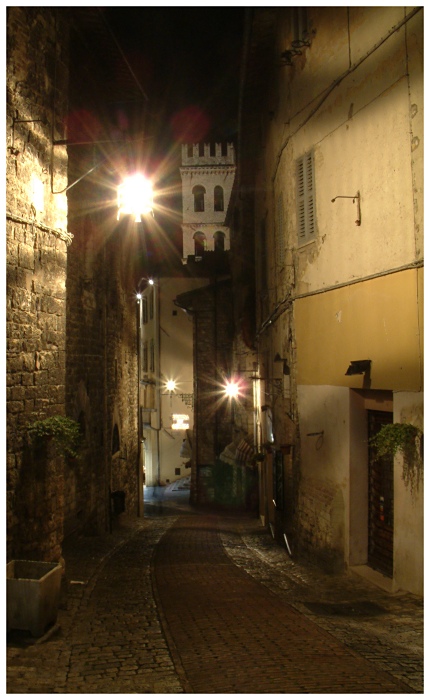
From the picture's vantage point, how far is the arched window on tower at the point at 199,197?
6394cm

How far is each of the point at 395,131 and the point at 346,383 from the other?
3757 millimetres

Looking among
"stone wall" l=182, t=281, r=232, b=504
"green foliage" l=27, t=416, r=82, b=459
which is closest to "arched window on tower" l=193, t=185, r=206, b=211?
"stone wall" l=182, t=281, r=232, b=504

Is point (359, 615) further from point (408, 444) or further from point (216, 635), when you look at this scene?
point (408, 444)

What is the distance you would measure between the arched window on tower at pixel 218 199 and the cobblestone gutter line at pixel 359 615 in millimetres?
55052

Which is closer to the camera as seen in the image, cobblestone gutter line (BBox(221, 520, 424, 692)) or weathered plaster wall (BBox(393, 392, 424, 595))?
cobblestone gutter line (BBox(221, 520, 424, 692))

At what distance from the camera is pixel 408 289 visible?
23.9 ft

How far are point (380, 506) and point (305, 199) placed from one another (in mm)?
5752

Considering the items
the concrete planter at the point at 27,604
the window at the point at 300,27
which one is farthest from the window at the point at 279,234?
the concrete planter at the point at 27,604

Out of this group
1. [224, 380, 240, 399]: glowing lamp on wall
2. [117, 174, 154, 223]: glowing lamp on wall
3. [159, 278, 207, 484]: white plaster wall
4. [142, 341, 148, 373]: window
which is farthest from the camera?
[142, 341, 148, 373]: window

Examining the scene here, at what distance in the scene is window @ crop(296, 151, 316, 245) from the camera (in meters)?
10.7

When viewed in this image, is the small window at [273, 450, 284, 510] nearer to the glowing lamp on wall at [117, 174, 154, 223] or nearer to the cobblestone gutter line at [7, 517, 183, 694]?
the cobblestone gutter line at [7, 517, 183, 694]

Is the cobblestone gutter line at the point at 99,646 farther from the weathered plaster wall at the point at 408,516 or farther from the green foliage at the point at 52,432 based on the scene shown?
the weathered plaster wall at the point at 408,516

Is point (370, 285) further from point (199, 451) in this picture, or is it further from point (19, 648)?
point (199, 451)

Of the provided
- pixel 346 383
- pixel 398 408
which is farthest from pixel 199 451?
pixel 398 408
